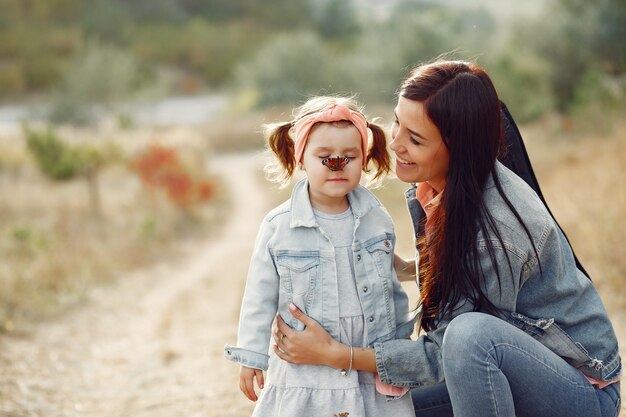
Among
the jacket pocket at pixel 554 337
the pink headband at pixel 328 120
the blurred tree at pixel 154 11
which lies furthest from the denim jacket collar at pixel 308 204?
the blurred tree at pixel 154 11

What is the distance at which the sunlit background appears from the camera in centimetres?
443

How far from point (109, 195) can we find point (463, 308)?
917cm

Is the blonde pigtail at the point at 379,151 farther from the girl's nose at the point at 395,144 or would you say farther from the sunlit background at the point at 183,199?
the sunlit background at the point at 183,199

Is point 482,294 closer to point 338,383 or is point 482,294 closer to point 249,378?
point 338,383

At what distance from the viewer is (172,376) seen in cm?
434

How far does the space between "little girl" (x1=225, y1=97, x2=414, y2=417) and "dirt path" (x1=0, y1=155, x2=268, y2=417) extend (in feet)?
4.26

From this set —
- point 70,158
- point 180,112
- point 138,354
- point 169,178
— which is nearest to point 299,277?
point 138,354

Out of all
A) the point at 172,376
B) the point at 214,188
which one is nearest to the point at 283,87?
the point at 214,188

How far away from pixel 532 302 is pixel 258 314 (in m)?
0.85

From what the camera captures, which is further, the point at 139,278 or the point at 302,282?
the point at 139,278

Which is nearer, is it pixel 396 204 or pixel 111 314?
pixel 111 314

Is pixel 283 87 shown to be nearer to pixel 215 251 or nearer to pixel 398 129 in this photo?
pixel 215 251

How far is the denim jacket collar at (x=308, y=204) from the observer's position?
234 centimetres

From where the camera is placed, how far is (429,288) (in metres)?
2.27
